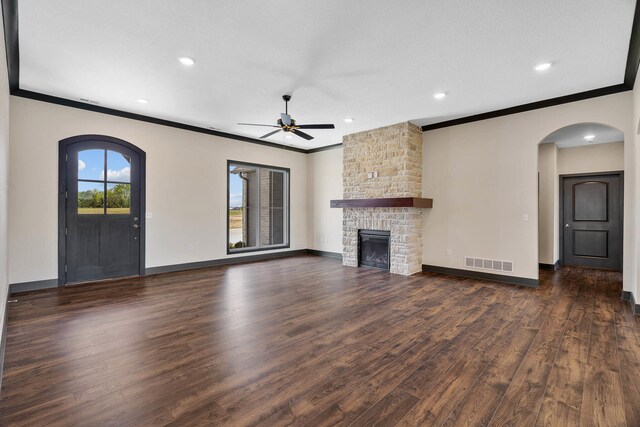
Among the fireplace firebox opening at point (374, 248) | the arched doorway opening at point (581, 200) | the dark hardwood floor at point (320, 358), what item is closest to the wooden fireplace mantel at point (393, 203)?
the fireplace firebox opening at point (374, 248)

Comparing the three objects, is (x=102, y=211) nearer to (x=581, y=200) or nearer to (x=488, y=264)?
(x=488, y=264)

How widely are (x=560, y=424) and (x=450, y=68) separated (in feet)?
12.2

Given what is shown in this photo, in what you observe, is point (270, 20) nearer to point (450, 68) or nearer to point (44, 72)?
point (450, 68)

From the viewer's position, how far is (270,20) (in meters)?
2.91

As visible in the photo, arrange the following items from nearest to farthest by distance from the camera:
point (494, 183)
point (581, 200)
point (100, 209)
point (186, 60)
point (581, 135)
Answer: point (186, 60), point (100, 209), point (494, 183), point (581, 135), point (581, 200)

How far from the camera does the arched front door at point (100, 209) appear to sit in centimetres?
507

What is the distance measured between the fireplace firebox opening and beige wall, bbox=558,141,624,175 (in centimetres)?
461

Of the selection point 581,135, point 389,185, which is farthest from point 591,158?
point 389,185

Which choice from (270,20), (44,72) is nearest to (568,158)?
(270,20)

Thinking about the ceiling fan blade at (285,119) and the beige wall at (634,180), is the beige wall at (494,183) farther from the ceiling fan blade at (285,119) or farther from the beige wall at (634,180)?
the ceiling fan blade at (285,119)

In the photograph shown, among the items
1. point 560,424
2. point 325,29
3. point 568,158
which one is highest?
point 325,29

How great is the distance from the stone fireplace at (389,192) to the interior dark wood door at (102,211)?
4.13 m

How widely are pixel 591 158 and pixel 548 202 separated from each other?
1.45 metres

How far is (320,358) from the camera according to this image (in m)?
2.64
